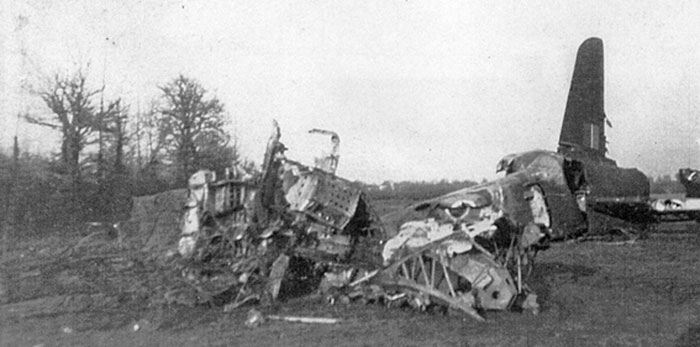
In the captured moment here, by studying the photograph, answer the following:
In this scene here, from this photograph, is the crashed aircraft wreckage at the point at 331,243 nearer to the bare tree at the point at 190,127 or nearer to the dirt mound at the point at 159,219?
the dirt mound at the point at 159,219

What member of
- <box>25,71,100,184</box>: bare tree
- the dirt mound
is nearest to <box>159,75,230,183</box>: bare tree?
<box>25,71,100,184</box>: bare tree

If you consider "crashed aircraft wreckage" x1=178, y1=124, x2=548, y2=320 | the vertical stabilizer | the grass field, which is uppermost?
the vertical stabilizer

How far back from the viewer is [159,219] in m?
13.7

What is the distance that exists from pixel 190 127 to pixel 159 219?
1839 cm

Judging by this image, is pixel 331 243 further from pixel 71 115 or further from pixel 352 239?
pixel 71 115

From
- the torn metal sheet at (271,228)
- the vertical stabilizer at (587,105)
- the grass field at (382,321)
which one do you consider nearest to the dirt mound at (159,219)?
the grass field at (382,321)

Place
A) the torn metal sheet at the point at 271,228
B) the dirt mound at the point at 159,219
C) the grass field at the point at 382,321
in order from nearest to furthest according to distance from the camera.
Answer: the grass field at the point at 382,321 < the torn metal sheet at the point at 271,228 < the dirt mound at the point at 159,219

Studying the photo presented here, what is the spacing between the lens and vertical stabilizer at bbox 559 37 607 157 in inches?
815

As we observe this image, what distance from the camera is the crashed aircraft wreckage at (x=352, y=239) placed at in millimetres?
9602

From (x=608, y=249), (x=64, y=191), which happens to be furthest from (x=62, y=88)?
(x=608, y=249)

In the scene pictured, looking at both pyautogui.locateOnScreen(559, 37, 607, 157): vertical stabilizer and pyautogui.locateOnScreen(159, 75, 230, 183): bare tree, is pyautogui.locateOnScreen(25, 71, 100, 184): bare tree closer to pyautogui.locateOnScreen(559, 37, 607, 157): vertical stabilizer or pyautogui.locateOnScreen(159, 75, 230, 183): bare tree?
pyautogui.locateOnScreen(159, 75, 230, 183): bare tree

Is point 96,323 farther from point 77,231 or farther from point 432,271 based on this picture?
point 77,231

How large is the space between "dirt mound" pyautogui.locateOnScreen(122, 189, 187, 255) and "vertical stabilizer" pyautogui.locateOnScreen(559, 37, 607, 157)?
39.8ft

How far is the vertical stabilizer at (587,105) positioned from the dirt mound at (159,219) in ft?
39.8
